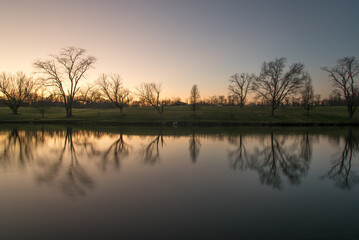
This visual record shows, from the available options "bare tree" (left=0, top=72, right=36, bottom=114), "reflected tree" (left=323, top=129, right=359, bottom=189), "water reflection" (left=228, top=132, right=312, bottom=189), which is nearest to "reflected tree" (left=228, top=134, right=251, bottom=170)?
"water reflection" (left=228, top=132, right=312, bottom=189)

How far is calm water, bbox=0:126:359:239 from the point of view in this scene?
4.92 m

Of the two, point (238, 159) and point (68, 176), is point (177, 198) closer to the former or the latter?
point (68, 176)

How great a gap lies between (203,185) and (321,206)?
12.0 ft

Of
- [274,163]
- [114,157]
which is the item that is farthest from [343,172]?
[114,157]

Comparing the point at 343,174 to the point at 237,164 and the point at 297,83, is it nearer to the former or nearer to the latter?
the point at 237,164

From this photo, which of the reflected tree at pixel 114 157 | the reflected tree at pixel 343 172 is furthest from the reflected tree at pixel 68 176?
the reflected tree at pixel 343 172

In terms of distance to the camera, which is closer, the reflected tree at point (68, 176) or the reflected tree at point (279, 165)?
the reflected tree at point (68, 176)

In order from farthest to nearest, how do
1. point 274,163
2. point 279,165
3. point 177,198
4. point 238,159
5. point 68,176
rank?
point 238,159
point 274,163
point 279,165
point 68,176
point 177,198

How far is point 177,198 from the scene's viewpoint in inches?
267

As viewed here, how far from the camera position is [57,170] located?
32.2 ft

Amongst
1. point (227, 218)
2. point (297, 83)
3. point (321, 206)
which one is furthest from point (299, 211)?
point (297, 83)

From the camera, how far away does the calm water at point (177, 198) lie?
4.92m

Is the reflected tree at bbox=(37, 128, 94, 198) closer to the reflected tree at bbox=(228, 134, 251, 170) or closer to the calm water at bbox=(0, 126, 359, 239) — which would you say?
the calm water at bbox=(0, 126, 359, 239)

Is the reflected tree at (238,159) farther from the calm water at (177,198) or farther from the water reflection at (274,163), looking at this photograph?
the calm water at (177,198)
